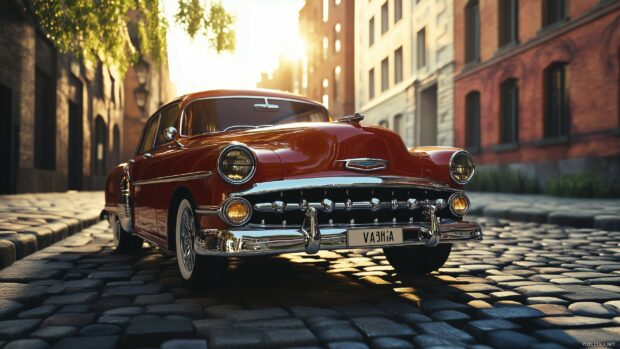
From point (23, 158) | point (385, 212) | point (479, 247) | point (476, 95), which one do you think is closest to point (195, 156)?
point (385, 212)

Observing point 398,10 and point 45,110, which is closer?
point 45,110

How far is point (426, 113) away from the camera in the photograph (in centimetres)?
2367

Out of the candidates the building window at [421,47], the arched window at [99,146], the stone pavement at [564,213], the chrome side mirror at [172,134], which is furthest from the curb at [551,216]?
the arched window at [99,146]

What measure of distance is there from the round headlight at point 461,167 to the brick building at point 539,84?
A: 31.6 feet

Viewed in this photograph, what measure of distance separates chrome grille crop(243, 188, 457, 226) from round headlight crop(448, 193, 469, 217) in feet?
0.25

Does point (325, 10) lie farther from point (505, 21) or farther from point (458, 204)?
point (458, 204)

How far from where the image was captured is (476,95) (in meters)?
19.7

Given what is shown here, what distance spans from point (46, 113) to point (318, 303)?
49.2 feet

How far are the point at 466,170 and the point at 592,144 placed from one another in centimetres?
1033

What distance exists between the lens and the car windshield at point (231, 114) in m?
5.09

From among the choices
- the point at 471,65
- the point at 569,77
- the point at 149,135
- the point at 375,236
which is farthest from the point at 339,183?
the point at 471,65

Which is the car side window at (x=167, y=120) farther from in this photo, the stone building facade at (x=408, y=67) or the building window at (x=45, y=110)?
the stone building facade at (x=408, y=67)

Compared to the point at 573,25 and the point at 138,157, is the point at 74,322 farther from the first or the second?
the point at 573,25

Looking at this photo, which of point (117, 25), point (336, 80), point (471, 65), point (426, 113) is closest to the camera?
point (117, 25)
